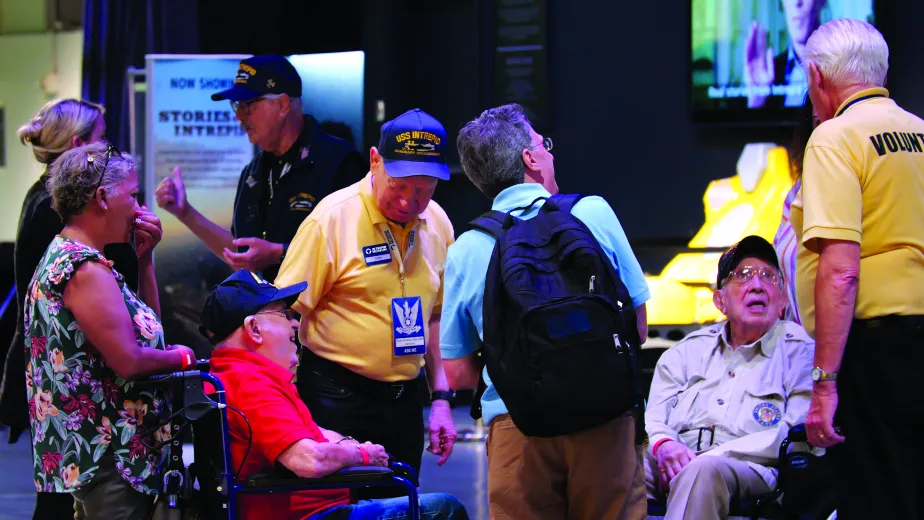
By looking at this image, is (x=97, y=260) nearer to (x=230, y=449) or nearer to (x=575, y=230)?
(x=230, y=449)

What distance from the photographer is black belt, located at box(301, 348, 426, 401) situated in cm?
336

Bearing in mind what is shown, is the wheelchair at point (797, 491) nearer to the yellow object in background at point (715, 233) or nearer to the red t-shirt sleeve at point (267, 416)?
the red t-shirt sleeve at point (267, 416)

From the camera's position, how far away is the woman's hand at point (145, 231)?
130 inches

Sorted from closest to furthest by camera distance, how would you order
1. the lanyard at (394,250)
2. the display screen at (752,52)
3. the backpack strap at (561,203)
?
1. the backpack strap at (561,203)
2. the lanyard at (394,250)
3. the display screen at (752,52)

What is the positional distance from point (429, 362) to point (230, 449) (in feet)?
3.04

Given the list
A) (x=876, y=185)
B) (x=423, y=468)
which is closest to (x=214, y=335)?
(x=876, y=185)

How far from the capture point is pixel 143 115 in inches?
272

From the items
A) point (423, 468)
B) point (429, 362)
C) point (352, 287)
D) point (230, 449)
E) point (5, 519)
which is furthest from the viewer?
point (423, 468)

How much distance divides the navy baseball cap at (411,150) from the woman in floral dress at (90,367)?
0.81 metres

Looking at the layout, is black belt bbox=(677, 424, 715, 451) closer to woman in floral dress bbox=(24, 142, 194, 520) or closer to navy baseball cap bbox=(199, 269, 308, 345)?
navy baseball cap bbox=(199, 269, 308, 345)

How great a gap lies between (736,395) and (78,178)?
7.08ft

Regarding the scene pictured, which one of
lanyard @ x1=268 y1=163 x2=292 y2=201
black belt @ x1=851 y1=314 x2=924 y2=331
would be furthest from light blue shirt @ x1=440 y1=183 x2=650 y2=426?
lanyard @ x1=268 y1=163 x2=292 y2=201

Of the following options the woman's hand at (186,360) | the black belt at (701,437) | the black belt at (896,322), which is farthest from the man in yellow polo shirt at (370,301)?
the black belt at (896,322)

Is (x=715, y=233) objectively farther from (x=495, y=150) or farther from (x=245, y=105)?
(x=495, y=150)
